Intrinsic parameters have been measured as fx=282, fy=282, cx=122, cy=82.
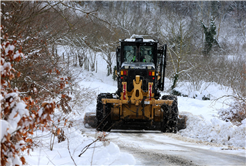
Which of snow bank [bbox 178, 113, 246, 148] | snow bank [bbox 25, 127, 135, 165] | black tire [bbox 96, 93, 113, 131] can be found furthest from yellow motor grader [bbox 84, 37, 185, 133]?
snow bank [bbox 25, 127, 135, 165]

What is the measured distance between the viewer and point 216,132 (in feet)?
28.2

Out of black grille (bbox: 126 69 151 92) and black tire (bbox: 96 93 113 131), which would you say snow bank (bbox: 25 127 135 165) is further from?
black grille (bbox: 126 69 151 92)

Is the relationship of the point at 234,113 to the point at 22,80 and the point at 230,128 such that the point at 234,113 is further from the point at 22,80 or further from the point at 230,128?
the point at 22,80

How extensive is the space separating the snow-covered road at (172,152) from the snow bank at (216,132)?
0.65 metres

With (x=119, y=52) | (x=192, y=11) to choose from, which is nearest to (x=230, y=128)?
(x=119, y=52)

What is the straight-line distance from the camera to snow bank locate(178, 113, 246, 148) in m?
7.93

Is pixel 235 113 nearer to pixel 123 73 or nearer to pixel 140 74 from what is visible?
pixel 140 74

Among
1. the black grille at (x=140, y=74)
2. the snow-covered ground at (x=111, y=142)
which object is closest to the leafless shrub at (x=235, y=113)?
the snow-covered ground at (x=111, y=142)

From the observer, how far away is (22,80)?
4.67 metres

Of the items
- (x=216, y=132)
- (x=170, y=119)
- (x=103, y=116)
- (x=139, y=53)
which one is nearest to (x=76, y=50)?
(x=139, y=53)

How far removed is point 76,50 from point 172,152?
26057mm

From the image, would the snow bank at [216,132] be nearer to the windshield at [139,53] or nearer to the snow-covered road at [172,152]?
the snow-covered road at [172,152]

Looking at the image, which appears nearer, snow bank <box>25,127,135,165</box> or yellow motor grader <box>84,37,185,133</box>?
snow bank <box>25,127,135,165</box>

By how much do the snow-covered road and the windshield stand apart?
8.03ft
